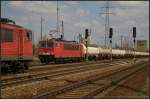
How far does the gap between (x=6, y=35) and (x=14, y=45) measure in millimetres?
1215

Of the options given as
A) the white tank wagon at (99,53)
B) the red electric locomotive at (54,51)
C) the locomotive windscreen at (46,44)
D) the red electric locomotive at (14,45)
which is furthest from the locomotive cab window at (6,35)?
the white tank wagon at (99,53)

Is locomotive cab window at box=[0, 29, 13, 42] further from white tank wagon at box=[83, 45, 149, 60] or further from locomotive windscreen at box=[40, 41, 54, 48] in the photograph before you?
white tank wagon at box=[83, 45, 149, 60]

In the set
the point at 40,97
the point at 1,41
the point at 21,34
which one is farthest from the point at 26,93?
the point at 21,34

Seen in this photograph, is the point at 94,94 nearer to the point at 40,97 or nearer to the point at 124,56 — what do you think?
the point at 40,97

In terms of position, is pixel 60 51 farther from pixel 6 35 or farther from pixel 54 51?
pixel 6 35

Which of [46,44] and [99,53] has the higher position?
Result: [46,44]

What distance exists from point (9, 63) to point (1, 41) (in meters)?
2.18

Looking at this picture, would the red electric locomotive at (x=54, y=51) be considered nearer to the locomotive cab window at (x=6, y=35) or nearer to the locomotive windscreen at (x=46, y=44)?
the locomotive windscreen at (x=46, y=44)

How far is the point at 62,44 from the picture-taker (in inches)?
1864

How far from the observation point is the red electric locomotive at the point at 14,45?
72.4 ft

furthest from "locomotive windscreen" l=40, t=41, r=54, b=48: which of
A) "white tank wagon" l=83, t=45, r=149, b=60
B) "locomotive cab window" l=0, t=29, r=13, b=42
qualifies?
"locomotive cab window" l=0, t=29, r=13, b=42

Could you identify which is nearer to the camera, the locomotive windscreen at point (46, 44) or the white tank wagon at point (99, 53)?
the locomotive windscreen at point (46, 44)

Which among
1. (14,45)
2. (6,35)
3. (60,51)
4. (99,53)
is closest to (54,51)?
(60,51)

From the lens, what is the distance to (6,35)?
22.5 metres
